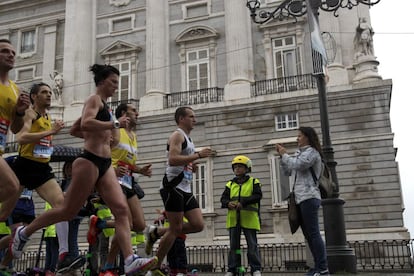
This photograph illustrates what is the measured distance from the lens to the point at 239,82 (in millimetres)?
22047

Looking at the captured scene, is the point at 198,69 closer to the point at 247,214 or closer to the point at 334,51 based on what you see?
the point at 334,51

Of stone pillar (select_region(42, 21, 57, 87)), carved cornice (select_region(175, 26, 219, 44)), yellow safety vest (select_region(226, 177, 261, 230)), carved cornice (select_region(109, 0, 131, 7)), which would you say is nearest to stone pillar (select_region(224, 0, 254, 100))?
carved cornice (select_region(175, 26, 219, 44))

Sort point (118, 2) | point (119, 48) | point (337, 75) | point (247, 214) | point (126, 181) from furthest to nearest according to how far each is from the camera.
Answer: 1. point (118, 2)
2. point (119, 48)
3. point (337, 75)
4. point (247, 214)
5. point (126, 181)

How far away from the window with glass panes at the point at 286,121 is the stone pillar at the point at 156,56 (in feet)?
19.6

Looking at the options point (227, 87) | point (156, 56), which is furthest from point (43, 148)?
point (156, 56)

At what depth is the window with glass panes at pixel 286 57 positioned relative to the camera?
72.6ft

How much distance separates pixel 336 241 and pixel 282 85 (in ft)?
47.5

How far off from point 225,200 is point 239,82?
1483 cm

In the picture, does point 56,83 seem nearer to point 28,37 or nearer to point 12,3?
point 28,37

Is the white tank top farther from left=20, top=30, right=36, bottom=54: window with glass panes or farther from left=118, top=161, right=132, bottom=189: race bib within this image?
left=20, top=30, right=36, bottom=54: window with glass panes

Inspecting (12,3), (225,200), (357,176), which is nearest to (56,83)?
(12,3)

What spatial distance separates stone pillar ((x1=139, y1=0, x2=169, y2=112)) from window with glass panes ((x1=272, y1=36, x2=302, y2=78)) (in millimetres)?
5691

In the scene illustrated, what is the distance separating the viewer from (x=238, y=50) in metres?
22.8

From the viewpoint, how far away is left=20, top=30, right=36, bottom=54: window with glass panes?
28531 mm
